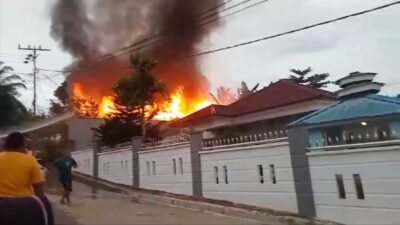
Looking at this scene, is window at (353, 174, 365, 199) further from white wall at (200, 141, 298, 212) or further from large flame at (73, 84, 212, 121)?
large flame at (73, 84, 212, 121)

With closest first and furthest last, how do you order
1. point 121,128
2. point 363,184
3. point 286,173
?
point 363,184
point 286,173
point 121,128

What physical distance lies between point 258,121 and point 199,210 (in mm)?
8648

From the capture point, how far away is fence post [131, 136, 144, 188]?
15820 mm

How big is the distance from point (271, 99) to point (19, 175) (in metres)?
16.4

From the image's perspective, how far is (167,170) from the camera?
1376cm

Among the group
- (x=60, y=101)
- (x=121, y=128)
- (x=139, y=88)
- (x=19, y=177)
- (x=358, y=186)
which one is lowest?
(x=358, y=186)

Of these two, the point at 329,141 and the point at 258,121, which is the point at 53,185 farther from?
the point at 329,141

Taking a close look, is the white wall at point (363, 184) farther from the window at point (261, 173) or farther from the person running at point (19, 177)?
the person running at point (19, 177)

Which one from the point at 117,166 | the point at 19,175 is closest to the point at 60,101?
the point at 117,166

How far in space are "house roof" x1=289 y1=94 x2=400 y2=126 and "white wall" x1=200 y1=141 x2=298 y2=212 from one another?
1639 millimetres

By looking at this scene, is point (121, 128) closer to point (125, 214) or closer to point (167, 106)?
point (167, 106)

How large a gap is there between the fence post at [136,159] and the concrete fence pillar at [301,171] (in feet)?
26.3

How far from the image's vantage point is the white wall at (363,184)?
7020mm

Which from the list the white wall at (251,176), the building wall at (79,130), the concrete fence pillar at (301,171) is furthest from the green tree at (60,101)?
the concrete fence pillar at (301,171)
